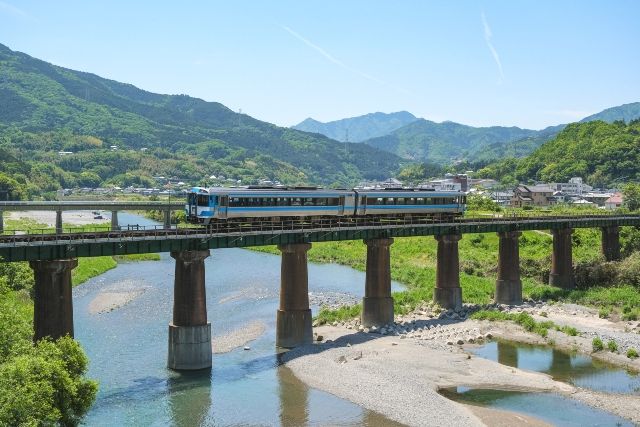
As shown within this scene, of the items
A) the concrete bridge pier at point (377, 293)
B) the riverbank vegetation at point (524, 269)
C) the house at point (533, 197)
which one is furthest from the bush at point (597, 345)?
the house at point (533, 197)

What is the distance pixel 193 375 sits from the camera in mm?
44750

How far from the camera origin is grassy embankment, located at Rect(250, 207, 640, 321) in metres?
67.5

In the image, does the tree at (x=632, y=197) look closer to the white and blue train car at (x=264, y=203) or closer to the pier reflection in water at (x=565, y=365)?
the pier reflection in water at (x=565, y=365)

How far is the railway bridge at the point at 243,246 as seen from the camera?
129ft

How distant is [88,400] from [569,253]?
59256 mm

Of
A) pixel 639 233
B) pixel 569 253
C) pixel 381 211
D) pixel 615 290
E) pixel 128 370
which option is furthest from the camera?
pixel 639 233

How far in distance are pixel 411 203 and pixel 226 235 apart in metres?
22.5

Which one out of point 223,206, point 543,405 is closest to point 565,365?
point 543,405

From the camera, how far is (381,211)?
6288cm

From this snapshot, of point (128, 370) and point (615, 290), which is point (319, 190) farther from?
point (615, 290)

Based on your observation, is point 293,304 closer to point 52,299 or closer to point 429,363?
point 429,363

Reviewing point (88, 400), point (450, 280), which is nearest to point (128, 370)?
point (88, 400)

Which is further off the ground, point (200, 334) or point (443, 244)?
point (443, 244)

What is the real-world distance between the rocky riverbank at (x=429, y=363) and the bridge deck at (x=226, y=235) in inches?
298
